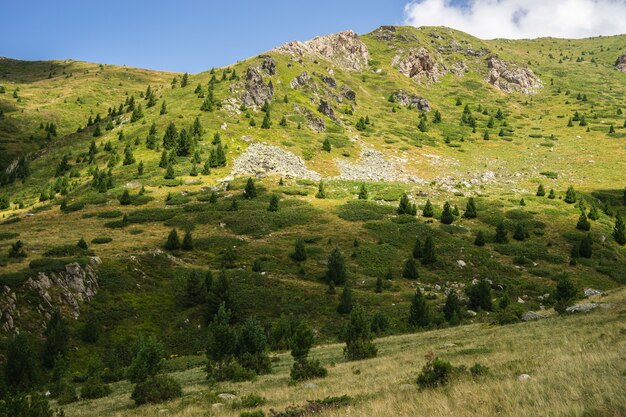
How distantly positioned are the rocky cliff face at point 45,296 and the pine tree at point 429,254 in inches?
1425

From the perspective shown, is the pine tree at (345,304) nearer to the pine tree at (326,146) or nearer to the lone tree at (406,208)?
the lone tree at (406,208)

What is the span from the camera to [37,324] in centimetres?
Result: 3069

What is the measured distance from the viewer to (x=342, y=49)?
181375 millimetres

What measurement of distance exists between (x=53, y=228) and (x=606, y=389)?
2464 inches

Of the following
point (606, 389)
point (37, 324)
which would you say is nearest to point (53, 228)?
point (37, 324)

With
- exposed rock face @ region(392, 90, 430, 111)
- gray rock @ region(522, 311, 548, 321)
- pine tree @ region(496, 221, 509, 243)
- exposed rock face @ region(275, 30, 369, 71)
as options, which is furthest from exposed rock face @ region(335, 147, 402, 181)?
exposed rock face @ region(275, 30, 369, 71)

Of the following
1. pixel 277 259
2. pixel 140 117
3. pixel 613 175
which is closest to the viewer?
pixel 277 259

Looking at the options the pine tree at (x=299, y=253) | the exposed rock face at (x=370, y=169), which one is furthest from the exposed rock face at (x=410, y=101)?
the pine tree at (x=299, y=253)

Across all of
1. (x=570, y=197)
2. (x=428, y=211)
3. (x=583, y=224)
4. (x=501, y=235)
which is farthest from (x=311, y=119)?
(x=583, y=224)

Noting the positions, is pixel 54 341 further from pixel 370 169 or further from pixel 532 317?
pixel 370 169

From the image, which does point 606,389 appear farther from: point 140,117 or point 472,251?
point 140,117

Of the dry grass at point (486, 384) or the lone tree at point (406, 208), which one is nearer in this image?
the dry grass at point (486, 384)

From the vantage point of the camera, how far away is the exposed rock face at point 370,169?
8861cm

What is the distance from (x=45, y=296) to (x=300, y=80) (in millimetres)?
109816
